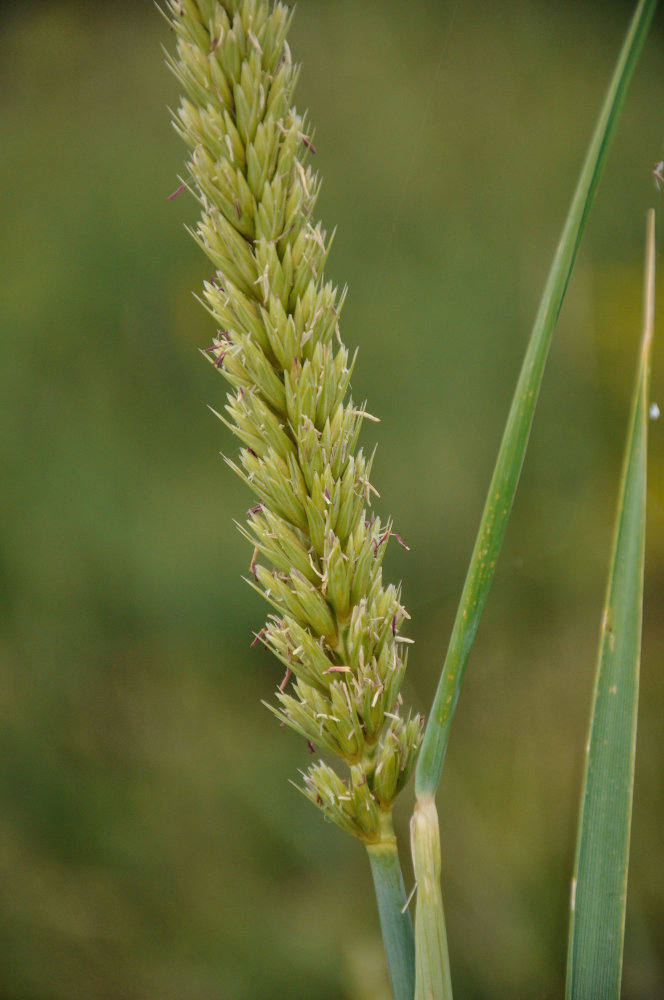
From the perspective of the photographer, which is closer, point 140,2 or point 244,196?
point 244,196

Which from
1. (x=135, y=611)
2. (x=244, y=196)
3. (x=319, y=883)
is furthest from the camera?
(x=135, y=611)

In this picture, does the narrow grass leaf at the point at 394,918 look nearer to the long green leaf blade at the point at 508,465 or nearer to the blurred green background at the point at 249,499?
the long green leaf blade at the point at 508,465

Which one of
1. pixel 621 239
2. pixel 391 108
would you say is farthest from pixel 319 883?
pixel 391 108

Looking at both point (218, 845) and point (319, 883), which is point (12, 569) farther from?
point (319, 883)

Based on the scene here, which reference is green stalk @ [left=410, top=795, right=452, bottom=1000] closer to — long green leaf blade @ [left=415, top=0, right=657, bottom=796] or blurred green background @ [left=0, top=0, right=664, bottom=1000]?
long green leaf blade @ [left=415, top=0, right=657, bottom=796]

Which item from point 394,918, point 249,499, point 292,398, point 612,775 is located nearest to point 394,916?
point 394,918

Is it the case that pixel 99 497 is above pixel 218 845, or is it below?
above

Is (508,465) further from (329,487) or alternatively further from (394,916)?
(394,916)
